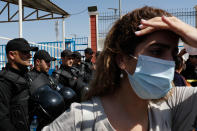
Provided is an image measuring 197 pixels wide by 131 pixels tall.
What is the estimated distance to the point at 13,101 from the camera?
8.96 ft

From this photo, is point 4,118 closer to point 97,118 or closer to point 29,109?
point 29,109

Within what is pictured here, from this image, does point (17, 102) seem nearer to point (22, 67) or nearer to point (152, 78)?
point (22, 67)

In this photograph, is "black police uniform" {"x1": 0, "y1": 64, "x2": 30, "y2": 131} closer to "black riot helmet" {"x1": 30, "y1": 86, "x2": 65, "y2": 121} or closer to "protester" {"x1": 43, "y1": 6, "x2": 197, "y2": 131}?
"black riot helmet" {"x1": 30, "y1": 86, "x2": 65, "y2": 121}

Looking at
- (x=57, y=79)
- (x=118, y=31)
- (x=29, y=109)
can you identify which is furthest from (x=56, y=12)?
(x=118, y=31)

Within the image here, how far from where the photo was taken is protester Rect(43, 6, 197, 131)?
126cm

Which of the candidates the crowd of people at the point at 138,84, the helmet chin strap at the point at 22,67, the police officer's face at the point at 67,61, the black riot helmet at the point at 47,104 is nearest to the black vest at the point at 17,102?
the black riot helmet at the point at 47,104

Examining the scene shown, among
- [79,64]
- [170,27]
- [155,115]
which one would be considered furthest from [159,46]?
[79,64]

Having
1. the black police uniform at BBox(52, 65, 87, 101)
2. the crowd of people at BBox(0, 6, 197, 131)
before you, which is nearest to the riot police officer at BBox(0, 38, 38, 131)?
the crowd of people at BBox(0, 6, 197, 131)

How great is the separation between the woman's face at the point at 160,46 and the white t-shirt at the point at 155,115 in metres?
0.32

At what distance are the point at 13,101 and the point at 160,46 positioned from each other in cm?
207

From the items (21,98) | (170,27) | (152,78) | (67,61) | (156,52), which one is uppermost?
(170,27)

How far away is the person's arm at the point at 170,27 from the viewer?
1208mm

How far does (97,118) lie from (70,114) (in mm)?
152

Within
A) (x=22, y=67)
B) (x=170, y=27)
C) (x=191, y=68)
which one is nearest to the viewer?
(x=170, y=27)
